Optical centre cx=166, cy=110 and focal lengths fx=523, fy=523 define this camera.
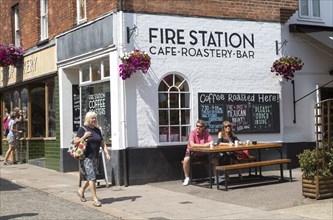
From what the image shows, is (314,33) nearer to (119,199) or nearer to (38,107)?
(119,199)

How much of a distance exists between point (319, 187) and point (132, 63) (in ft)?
15.4

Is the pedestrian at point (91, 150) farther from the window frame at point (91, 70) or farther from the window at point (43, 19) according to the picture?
the window at point (43, 19)

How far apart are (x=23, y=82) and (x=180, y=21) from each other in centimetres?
700

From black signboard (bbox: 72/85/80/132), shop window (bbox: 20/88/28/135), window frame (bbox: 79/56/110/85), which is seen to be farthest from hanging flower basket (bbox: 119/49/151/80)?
shop window (bbox: 20/88/28/135)

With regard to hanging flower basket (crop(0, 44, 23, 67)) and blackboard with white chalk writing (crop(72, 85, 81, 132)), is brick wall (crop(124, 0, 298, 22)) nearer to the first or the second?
blackboard with white chalk writing (crop(72, 85, 81, 132))

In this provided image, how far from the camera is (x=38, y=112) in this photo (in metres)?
16.8

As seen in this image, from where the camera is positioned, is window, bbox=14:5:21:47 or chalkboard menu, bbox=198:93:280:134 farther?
window, bbox=14:5:21:47

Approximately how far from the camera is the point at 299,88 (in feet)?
47.4

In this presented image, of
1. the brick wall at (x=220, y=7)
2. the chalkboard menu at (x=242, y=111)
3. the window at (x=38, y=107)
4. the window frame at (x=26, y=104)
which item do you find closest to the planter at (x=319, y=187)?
the chalkboard menu at (x=242, y=111)

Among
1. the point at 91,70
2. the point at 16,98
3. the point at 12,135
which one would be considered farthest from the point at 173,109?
the point at 16,98

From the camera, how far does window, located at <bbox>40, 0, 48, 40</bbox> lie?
52.8ft

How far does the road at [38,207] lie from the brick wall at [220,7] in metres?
4.58

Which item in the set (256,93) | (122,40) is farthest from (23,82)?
(256,93)

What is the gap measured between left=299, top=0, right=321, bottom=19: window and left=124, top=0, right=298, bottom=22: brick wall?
104 cm
